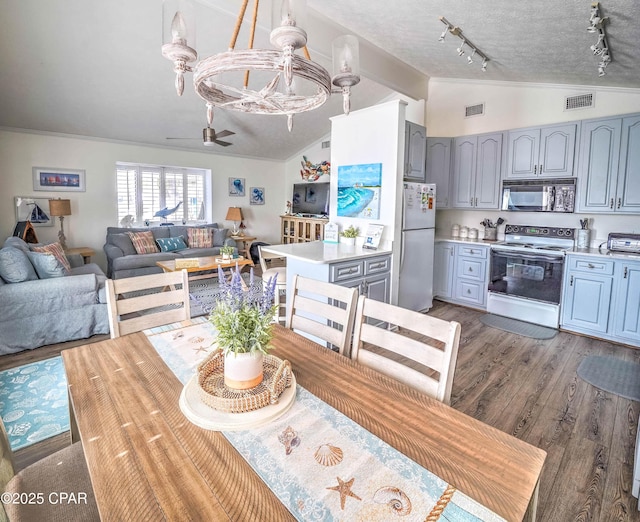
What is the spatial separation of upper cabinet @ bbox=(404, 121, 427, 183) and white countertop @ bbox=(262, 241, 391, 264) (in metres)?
1.15

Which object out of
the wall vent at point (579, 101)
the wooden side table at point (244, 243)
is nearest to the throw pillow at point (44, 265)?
the wooden side table at point (244, 243)

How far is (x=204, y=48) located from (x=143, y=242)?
10.8 feet

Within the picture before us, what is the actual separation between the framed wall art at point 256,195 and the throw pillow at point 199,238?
5.09 feet

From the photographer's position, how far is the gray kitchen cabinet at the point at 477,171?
461cm

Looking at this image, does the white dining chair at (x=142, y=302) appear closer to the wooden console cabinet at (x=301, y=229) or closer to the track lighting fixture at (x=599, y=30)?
the track lighting fixture at (x=599, y=30)

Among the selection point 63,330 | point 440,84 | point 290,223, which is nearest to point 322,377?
point 63,330

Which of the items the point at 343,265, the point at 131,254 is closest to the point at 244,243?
the point at 131,254

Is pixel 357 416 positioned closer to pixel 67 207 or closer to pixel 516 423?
pixel 516 423

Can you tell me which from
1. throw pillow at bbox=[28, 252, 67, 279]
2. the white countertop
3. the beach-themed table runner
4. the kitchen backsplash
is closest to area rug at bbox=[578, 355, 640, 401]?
the kitchen backsplash

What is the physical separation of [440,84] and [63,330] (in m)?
5.86

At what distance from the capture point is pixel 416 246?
164 inches

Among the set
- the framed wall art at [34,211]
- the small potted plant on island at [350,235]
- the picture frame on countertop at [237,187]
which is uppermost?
the picture frame on countertop at [237,187]

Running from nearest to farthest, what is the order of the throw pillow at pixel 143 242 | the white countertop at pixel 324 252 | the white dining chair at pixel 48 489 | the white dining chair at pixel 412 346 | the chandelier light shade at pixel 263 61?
the white dining chair at pixel 48 489, the chandelier light shade at pixel 263 61, the white dining chair at pixel 412 346, the white countertop at pixel 324 252, the throw pillow at pixel 143 242

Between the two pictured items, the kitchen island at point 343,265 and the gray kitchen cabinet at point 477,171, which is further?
the gray kitchen cabinet at point 477,171
